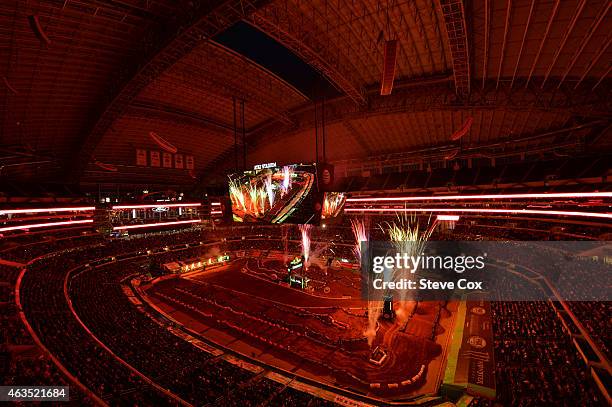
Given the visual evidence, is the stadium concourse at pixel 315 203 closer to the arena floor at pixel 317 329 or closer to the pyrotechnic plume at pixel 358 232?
the arena floor at pixel 317 329

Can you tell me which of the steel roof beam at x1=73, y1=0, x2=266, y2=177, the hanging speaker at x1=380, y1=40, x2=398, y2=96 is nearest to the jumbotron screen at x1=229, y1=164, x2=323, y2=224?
the hanging speaker at x1=380, y1=40, x2=398, y2=96

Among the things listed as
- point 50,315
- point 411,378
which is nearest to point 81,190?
point 50,315

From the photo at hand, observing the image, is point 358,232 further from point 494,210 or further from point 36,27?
point 36,27

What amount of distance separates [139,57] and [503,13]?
945 inches

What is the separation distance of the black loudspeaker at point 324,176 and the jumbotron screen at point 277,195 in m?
0.29

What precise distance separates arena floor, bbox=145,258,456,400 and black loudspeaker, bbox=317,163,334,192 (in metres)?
10.6

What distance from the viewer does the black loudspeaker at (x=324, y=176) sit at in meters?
15.7

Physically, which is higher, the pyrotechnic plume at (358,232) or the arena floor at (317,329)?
the pyrotechnic plume at (358,232)

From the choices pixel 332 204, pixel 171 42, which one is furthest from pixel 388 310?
pixel 171 42

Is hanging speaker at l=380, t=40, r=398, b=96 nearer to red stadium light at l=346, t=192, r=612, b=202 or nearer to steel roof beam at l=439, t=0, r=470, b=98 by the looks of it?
steel roof beam at l=439, t=0, r=470, b=98

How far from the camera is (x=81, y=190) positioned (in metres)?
44.2

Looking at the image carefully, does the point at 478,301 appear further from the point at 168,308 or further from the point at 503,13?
the point at 168,308

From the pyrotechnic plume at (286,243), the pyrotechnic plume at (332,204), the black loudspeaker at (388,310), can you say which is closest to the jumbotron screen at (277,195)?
the pyrotechnic plume at (332,204)

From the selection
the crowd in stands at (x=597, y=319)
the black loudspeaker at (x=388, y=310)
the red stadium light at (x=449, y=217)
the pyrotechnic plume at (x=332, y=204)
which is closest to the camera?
the crowd in stands at (x=597, y=319)
